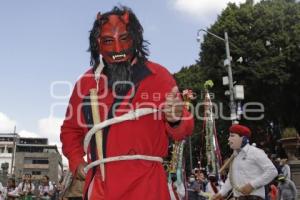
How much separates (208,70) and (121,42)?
89.3ft

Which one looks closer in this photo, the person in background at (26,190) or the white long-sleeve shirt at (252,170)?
the white long-sleeve shirt at (252,170)

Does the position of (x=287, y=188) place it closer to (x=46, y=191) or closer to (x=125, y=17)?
(x=125, y=17)

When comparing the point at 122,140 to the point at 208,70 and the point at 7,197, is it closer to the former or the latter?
the point at 7,197

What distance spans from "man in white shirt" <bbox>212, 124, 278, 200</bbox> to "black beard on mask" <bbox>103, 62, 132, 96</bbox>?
2492 millimetres

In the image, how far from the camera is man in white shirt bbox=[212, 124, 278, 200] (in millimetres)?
5047

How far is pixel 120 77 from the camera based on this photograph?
3.10 meters

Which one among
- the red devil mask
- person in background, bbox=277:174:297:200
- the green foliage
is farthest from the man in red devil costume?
the green foliage

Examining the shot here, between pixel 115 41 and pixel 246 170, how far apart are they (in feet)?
9.12

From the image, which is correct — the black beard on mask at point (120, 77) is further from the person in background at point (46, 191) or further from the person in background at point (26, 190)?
the person in background at point (26, 190)

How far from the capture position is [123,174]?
2799mm

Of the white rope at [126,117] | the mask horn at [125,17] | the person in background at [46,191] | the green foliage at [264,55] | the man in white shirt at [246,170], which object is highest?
the green foliage at [264,55]

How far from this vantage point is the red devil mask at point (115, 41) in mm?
3135

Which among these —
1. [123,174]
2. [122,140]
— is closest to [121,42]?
[122,140]

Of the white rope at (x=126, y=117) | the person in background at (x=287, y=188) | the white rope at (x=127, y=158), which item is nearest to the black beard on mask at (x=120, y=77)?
the white rope at (x=126, y=117)
